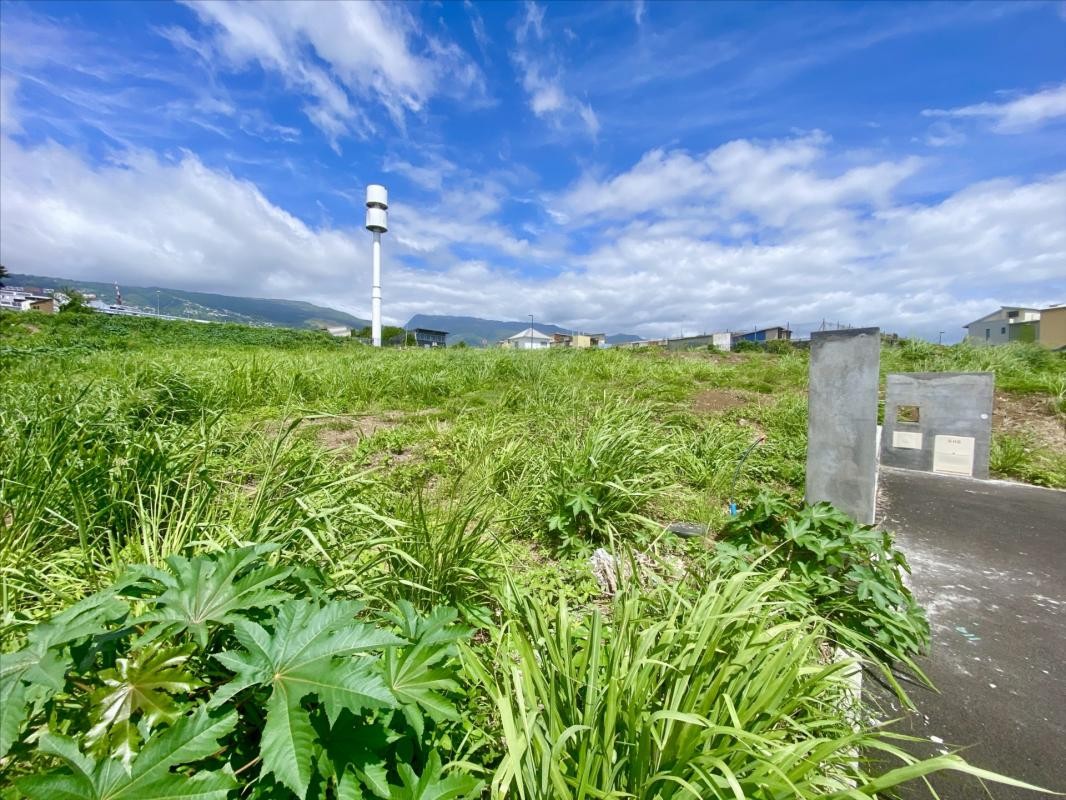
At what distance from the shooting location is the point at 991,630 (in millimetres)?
1779

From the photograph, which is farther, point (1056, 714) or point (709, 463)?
point (709, 463)

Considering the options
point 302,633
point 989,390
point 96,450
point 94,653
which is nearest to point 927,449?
point 989,390

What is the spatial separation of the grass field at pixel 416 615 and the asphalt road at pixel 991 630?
0.19 meters

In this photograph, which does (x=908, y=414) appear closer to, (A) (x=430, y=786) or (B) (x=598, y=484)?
(B) (x=598, y=484)

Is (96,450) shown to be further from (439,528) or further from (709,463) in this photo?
(709,463)

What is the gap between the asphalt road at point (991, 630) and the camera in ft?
4.16

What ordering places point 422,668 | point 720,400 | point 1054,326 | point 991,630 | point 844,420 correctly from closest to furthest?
1. point 422,668
2. point 991,630
3. point 844,420
4. point 720,400
5. point 1054,326

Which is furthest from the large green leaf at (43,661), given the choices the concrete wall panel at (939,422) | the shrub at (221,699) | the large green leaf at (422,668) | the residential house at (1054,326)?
the residential house at (1054,326)

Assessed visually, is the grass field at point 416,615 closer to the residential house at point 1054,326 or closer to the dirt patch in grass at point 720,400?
the dirt patch in grass at point 720,400

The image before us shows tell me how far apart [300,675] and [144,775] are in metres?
0.25

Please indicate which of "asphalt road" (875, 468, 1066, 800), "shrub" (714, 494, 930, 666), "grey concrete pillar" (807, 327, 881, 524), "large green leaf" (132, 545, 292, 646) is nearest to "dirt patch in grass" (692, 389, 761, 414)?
"asphalt road" (875, 468, 1066, 800)

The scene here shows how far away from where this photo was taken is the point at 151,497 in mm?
1929

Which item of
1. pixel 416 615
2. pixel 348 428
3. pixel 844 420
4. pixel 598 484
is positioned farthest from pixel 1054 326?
pixel 416 615

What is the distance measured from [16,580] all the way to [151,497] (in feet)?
1.64
